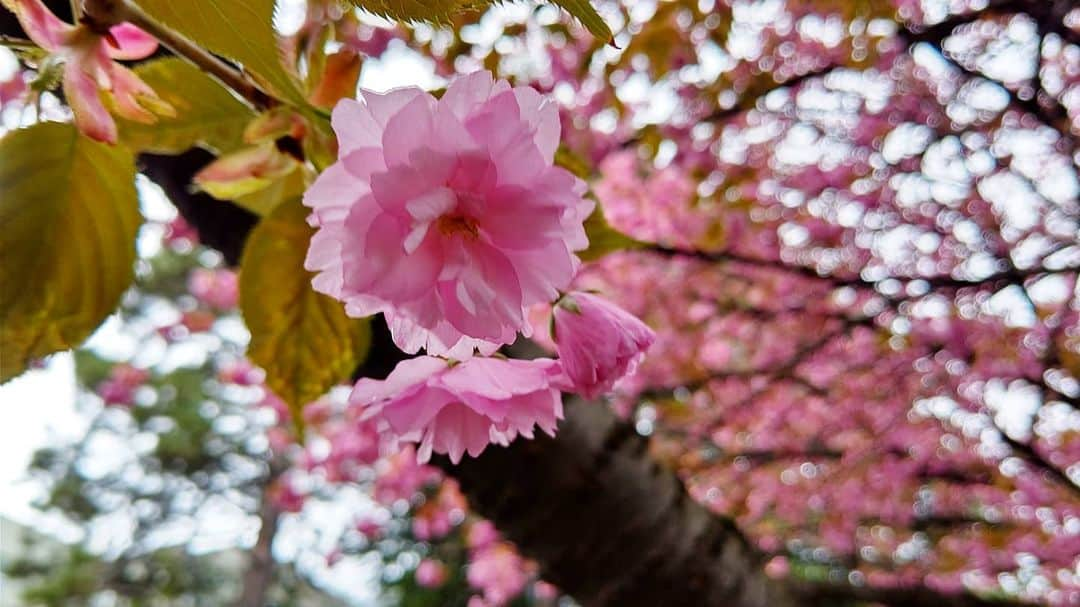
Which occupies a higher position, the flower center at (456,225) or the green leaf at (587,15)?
the green leaf at (587,15)

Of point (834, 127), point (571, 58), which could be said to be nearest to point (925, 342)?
point (834, 127)

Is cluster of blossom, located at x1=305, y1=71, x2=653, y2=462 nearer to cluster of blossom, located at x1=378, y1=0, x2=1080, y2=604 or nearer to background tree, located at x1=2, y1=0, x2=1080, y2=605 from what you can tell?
background tree, located at x1=2, y1=0, x2=1080, y2=605

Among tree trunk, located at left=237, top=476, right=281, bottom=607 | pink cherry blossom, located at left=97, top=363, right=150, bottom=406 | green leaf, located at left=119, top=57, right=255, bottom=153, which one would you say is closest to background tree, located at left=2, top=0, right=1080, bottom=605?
green leaf, located at left=119, top=57, right=255, bottom=153

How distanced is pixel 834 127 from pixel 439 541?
5371 millimetres

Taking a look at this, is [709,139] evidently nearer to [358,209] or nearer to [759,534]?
[358,209]

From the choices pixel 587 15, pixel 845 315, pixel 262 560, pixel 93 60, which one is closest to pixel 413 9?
pixel 587 15

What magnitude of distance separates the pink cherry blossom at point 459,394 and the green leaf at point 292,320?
66 millimetres

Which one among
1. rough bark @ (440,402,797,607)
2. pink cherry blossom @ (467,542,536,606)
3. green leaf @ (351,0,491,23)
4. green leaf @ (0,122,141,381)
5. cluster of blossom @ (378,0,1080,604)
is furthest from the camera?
pink cherry blossom @ (467,542,536,606)

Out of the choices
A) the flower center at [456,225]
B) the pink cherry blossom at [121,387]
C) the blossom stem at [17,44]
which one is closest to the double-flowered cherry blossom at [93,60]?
the blossom stem at [17,44]

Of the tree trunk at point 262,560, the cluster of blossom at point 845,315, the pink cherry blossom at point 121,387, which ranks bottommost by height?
the tree trunk at point 262,560

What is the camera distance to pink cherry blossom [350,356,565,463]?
38 centimetres

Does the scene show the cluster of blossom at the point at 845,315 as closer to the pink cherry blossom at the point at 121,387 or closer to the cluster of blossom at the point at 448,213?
the cluster of blossom at the point at 448,213

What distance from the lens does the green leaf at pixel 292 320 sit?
41cm

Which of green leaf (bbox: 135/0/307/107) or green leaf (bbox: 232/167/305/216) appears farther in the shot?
green leaf (bbox: 232/167/305/216)
